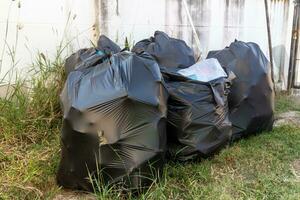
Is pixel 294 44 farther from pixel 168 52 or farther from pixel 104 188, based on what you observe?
pixel 104 188

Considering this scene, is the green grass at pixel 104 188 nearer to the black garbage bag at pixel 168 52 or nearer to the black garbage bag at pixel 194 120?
the black garbage bag at pixel 194 120

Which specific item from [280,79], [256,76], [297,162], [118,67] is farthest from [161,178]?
[280,79]

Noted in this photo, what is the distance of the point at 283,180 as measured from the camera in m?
2.30

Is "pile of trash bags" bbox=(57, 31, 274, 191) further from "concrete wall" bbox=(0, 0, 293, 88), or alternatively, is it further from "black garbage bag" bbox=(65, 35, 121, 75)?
"concrete wall" bbox=(0, 0, 293, 88)

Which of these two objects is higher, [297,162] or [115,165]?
[115,165]

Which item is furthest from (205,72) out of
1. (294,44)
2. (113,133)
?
(294,44)

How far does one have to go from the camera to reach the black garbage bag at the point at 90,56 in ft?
8.18

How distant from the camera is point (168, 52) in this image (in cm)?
310

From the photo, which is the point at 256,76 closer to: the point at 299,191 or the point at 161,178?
the point at 299,191

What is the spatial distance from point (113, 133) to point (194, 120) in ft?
2.31

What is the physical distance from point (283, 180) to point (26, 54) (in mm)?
1979

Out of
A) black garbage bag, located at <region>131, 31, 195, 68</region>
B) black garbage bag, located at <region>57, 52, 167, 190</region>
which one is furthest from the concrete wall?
black garbage bag, located at <region>57, 52, 167, 190</region>

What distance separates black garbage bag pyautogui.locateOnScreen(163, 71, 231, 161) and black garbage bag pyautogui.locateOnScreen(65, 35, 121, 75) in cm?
49

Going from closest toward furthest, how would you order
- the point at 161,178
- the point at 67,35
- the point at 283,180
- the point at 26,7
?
1. the point at 161,178
2. the point at 283,180
3. the point at 26,7
4. the point at 67,35
